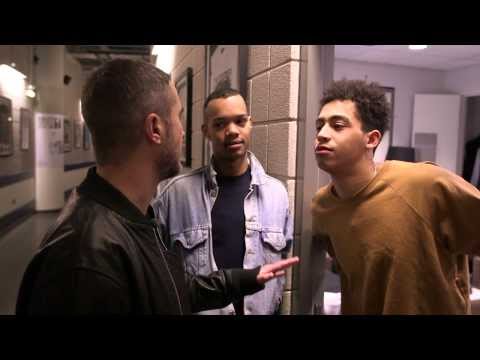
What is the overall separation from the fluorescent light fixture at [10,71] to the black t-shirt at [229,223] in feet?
1.70

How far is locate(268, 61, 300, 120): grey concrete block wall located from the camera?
88 cm

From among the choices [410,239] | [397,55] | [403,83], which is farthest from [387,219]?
[403,83]

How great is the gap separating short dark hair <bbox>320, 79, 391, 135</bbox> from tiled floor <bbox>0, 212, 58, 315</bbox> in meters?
0.70

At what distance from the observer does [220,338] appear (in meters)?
0.85

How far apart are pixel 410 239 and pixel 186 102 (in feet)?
1.98

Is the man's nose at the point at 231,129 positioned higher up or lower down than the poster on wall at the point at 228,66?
lower down

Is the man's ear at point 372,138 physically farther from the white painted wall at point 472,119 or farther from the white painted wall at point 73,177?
the white painted wall at point 472,119

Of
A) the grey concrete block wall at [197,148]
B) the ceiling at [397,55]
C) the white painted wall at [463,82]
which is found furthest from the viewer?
the white painted wall at [463,82]

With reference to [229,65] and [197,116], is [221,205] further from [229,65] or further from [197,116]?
[229,65]

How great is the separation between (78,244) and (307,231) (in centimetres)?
54

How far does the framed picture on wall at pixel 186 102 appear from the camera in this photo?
0.86 m

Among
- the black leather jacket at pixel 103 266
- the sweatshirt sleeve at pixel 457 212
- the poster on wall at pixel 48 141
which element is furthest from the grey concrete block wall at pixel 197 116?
the sweatshirt sleeve at pixel 457 212
